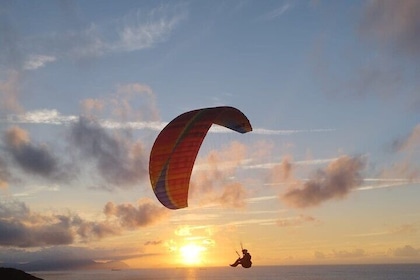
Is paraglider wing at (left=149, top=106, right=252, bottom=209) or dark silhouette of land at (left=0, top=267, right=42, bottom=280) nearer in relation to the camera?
paraglider wing at (left=149, top=106, right=252, bottom=209)

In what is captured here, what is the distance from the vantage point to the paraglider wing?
30.5 meters

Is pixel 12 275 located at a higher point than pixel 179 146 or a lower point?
higher

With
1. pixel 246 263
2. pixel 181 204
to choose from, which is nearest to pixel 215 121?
pixel 181 204

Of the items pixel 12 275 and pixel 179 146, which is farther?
pixel 12 275

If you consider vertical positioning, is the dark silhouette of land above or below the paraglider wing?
above

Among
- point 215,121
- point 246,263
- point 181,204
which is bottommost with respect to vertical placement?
point 246,263

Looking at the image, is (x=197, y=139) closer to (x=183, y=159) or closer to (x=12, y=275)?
(x=183, y=159)

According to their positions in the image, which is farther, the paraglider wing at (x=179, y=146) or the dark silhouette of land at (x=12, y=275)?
the dark silhouette of land at (x=12, y=275)

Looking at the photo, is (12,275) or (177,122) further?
(12,275)

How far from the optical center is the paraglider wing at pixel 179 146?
30.5 metres

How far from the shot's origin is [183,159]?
103 ft

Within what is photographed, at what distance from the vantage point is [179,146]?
30.8 metres

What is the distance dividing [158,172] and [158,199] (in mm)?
1831

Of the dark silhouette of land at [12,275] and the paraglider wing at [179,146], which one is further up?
the dark silhouette of land at [12,275]
